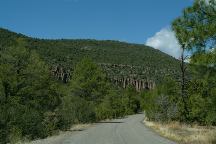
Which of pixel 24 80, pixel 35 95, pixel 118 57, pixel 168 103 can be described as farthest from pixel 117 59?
pixel 24 80

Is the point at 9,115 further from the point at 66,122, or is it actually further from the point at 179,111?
the point at 179,111

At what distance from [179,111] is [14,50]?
2203 centimetres

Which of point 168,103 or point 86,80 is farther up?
point 86,80

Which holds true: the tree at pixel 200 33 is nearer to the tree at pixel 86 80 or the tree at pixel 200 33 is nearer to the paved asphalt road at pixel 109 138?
the paved asphalt road at pixel 109 138

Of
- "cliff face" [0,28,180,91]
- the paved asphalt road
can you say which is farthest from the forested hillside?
the paved asphalt road

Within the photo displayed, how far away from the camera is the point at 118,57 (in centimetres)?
16512

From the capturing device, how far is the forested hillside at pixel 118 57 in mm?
138125

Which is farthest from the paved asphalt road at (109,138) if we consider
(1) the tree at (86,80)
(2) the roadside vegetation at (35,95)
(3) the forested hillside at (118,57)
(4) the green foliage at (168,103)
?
(3) the forested hillside at (118,57)

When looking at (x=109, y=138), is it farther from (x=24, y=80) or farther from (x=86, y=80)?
(x=86, y=80)

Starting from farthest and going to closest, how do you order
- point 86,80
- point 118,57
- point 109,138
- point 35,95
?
point 118,57
point 86,80
point 35,95
point 109,138

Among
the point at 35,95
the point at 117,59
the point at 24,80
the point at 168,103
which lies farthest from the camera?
the point at 117,59

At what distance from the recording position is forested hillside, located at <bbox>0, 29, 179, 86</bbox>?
453ft

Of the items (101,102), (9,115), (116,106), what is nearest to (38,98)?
(9,115)

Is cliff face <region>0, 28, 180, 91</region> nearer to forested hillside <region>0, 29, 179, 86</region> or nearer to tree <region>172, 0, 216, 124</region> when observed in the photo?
forested hillside <region>0, 29, 179, 86</region>
